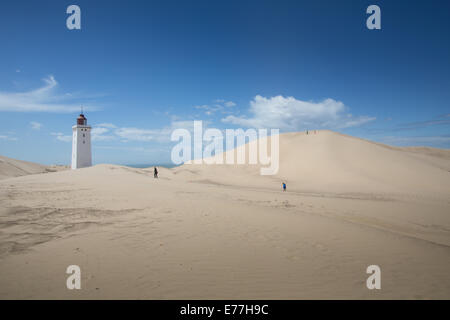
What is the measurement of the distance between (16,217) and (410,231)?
14.5 m

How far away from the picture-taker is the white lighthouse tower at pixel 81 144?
38.6 metres

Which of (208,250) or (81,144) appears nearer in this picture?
(208,250)

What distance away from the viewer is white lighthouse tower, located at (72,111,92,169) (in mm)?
38562

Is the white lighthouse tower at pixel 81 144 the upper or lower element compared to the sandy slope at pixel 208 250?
upper

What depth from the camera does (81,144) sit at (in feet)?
128

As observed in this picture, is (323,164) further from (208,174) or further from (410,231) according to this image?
(410,231)

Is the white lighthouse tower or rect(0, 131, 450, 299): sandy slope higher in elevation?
the white lighthouse tower

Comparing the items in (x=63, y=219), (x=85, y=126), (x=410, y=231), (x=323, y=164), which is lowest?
(x=410, y=231)

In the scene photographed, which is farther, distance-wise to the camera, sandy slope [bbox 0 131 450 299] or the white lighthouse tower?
the white lighthouse tower

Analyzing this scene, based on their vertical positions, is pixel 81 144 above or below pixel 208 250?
above

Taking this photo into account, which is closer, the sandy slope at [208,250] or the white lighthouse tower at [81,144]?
the sandy slope at [208,250]
